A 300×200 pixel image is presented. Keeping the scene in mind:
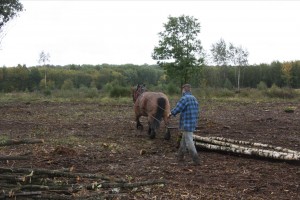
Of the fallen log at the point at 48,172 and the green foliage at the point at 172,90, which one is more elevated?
the green foliage at the point at 172,90

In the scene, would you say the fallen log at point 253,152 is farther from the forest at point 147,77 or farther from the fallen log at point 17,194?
the forest at point 147,77

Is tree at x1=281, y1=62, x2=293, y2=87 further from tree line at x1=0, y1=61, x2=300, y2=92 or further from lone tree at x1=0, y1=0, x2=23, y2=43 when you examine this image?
lone tree at x1=0, y1=0, x2=23, y2=43

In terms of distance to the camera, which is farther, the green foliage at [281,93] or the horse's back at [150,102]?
the green foliage at [281,93]

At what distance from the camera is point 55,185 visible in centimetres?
614

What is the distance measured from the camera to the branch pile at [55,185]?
5.59 meters

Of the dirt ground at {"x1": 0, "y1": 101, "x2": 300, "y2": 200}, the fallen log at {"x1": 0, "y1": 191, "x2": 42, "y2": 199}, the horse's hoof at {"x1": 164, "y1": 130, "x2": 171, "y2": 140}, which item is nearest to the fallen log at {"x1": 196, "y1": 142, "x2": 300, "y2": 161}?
the dirt ground at {"x1": 0, "y1": 101, "x2": 300, "y2": 200}

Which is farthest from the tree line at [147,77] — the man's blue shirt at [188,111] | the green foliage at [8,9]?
the man's blue shirt at [188,111]

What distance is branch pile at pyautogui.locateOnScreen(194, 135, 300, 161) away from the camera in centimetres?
922

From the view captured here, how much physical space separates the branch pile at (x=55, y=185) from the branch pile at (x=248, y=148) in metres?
3.21

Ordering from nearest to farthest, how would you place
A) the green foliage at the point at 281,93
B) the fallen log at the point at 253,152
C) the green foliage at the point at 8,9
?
the fallen log at the point at 253,152 → the green foliage at the point at 8,9 → the green foliage at the point at 281,93

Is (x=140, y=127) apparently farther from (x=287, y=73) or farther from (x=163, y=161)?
(x=287, y=73)

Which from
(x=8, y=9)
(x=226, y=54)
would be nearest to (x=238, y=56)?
(x=226, y=54)

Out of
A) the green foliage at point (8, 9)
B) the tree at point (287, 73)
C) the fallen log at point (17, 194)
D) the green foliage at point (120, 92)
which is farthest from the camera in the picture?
the tree at point (287, 73)

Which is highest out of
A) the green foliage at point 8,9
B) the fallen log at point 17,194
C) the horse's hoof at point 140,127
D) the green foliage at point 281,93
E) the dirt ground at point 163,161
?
the green foliage at point 8,9
